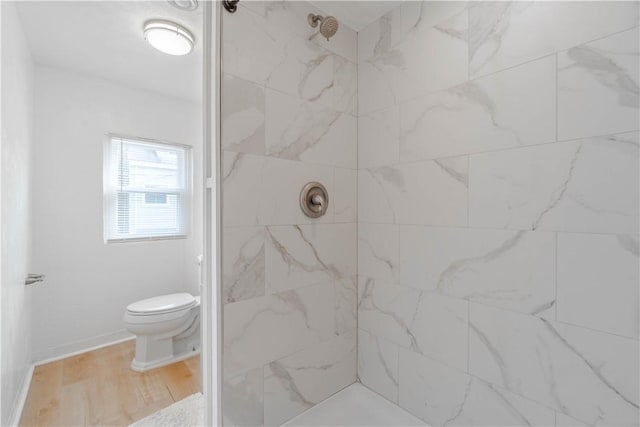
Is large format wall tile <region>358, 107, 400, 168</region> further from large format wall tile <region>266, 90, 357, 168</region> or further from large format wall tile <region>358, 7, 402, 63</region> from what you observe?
large format wall tile <region>358, 7, 402, 63</region>

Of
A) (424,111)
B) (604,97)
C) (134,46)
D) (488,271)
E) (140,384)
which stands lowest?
(140,384)

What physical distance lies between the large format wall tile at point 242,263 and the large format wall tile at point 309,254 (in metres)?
0.04

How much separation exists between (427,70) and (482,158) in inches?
18.7

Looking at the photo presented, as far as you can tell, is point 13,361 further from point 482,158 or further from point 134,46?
point 482,158

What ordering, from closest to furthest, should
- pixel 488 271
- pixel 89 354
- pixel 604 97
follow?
pixel 604 97 < pixel 488 271 < pixel 89 354

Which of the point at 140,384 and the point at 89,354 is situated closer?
the point at 140,384

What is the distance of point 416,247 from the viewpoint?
1.33 m

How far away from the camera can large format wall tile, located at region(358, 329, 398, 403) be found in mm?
1431

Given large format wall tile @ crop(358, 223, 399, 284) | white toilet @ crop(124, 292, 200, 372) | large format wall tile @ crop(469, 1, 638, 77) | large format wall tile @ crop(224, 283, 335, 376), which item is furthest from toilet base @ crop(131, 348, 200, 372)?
large format wall tile @ crop(469, 1, 638, 77)

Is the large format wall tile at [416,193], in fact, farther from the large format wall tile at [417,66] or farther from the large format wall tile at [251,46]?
the large format wall tile at [251,46]

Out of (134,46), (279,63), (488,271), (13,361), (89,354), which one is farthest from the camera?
(89,354)

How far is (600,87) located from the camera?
87cm

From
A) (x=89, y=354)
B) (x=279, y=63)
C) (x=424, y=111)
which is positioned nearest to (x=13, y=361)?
(x=89, y=354)

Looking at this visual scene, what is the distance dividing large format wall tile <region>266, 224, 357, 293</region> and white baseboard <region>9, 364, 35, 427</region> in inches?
67.6
